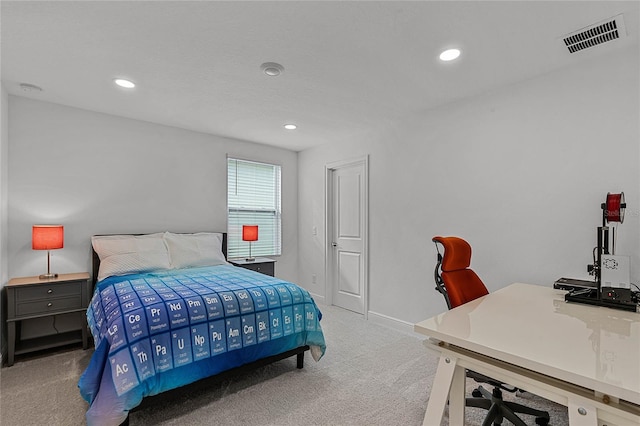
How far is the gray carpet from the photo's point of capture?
80.7 inches

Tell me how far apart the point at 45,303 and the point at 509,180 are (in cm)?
441

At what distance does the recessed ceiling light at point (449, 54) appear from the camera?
89.4 inches

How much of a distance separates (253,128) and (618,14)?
3.49m

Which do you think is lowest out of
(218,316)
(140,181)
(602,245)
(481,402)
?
(481,402)

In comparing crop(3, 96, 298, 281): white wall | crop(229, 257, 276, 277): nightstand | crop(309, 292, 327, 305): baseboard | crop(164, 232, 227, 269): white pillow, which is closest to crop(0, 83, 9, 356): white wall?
crop(3, 96, 298, 281): white wall

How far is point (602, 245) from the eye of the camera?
6.51 feet

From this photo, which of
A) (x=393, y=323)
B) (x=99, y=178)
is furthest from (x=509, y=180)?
(x=99, y=178)

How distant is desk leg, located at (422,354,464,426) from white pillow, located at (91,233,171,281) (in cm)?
302

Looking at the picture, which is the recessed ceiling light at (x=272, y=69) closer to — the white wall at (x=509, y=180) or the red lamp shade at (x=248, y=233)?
the white wall at (x=509, y=180)

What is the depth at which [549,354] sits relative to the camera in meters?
1.10

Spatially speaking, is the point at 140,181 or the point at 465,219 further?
the point at 140,181

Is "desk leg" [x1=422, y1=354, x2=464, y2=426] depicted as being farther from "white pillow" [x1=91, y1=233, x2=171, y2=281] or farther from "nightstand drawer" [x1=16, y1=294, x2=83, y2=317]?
"nightstand drawer" [x1=16, y1=294, x2=83, y2=317]

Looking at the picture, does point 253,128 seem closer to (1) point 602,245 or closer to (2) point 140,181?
(2) point 140,181

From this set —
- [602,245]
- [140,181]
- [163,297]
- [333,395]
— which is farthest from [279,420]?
[140,181]
